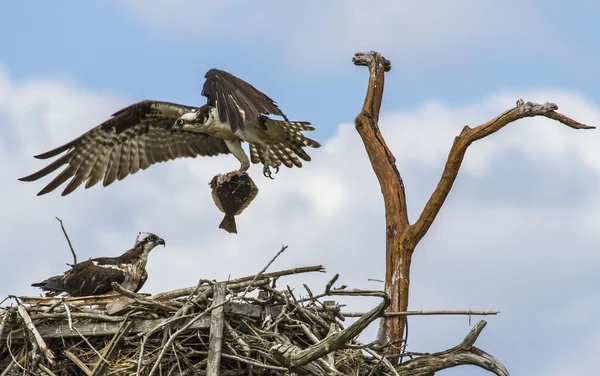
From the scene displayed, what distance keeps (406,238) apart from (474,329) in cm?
138

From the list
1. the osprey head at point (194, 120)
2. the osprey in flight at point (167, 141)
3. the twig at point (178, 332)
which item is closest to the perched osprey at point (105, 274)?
the twig at point (178, 332)

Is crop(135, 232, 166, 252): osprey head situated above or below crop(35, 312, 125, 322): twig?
above

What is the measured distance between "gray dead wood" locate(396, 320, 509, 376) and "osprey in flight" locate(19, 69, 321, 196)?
3.32m

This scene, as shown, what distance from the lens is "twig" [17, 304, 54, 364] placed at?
312 inches

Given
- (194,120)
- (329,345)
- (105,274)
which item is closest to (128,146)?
(194,120)

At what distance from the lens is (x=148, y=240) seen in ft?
32.3

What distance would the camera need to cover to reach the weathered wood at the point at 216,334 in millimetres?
7797

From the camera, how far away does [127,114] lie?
467 inches

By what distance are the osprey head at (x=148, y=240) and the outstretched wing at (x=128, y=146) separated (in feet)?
6.69

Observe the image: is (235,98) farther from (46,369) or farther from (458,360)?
(458,360)

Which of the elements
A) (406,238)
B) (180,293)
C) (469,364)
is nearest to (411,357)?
(469,364)

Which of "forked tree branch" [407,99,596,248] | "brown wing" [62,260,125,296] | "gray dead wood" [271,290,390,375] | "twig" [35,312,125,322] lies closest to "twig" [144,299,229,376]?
"twig" [35,312,125,322]

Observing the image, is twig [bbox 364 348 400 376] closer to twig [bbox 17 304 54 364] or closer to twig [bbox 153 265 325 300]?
twig [bbox 153 265 325 300]

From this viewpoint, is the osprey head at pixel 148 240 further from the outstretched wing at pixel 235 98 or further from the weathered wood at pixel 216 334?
the weathered wood at pixel 216 334
